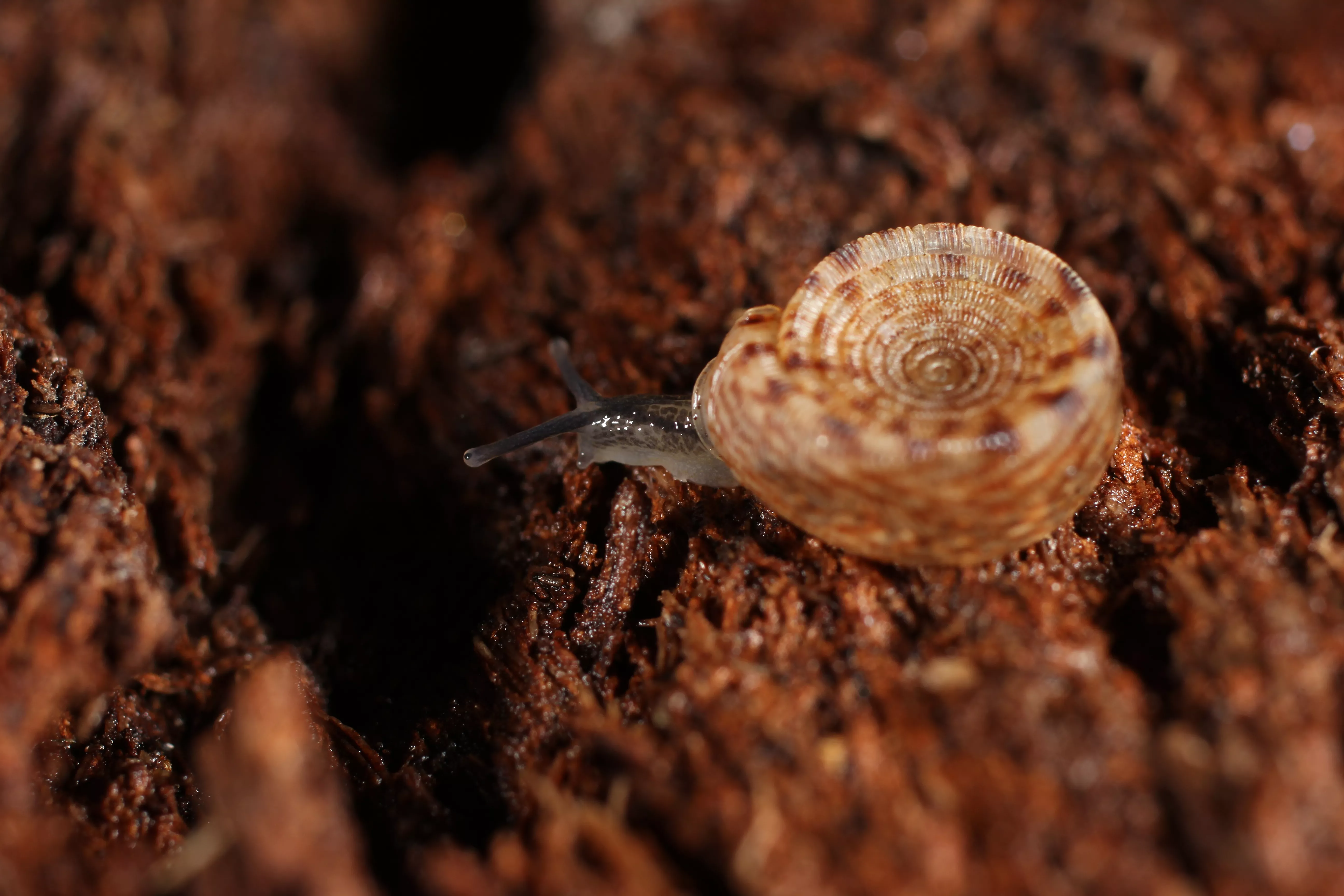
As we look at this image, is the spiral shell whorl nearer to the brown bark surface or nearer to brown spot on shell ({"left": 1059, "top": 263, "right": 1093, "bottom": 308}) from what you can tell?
brown spot on shell ({"left": 1059, "top": 263, "right": 1093, "bottom": 308})

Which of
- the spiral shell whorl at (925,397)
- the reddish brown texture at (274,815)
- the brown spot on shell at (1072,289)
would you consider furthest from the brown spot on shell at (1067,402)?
the reddish brown texture at (274,815)

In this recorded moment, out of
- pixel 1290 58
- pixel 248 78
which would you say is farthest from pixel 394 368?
pixel 1290 58

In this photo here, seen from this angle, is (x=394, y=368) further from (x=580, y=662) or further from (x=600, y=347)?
(x=580, y=662)

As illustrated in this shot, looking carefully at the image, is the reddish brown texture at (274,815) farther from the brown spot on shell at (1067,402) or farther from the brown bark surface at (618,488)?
the brown spot on shell at (1067,402)

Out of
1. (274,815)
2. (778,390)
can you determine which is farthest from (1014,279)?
(274,815)

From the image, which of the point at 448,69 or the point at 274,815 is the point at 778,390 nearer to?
the point at 274,815

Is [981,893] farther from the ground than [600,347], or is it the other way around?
[600,347]
